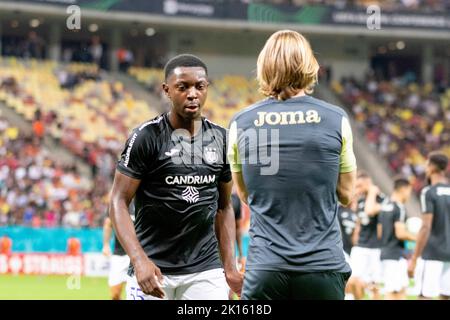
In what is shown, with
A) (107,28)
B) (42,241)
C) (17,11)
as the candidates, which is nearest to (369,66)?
(107,28)

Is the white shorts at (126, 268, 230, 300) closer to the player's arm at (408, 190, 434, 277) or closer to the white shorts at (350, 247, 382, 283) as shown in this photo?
the player's arm at (408, 190, 434, 277)

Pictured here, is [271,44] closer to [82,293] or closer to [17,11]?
[82,293]

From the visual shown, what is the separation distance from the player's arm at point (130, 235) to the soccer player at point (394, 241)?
8.75 meters

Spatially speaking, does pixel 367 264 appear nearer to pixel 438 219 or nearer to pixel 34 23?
pixel 438 219

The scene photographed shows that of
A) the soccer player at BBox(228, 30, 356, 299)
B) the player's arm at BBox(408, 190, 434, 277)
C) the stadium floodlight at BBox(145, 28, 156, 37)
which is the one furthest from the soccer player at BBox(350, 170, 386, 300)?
the stadium floodlight at BBox(145, 28, 156, 37)

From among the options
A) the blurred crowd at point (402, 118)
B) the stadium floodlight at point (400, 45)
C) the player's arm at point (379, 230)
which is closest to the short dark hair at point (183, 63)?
the player's arm at point (379, 230)

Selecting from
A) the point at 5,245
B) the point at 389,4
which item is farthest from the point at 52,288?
the point at 389,4

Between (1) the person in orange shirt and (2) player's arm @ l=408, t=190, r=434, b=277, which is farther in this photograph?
(1) the person in orange shirt

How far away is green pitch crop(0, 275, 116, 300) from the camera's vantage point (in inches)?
668

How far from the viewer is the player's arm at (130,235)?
5945 millimetres

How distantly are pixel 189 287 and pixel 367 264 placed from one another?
880 centimetres

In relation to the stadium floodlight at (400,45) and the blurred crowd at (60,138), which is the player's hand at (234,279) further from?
the stadium floodlight at (400,45)

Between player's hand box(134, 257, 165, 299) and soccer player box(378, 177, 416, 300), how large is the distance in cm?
902

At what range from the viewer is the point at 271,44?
16.6 ft
